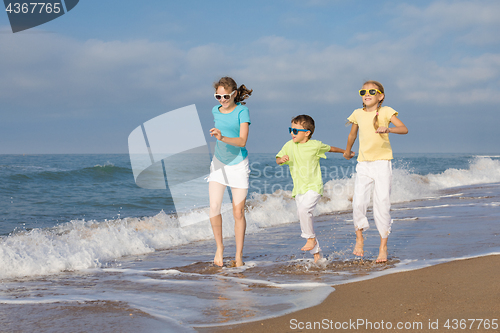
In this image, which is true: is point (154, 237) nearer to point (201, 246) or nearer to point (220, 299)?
point (201, 246)

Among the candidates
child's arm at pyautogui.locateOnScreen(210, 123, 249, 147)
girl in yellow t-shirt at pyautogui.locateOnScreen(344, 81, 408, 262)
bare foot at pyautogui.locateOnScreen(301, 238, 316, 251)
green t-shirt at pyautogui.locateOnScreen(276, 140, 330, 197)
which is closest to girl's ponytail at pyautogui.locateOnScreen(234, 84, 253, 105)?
child's arm at pyautogui.locateOnScreen(210, 123, 249, 147)

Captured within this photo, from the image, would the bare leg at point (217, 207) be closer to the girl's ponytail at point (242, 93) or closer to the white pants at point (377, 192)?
the girl's ponytail at point (242, 93)

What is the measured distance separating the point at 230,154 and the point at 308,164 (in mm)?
891

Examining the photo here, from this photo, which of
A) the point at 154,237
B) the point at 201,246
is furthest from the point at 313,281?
the point at 154,237

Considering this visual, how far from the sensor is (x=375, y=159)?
14.8 ft

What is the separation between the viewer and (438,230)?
612 cm

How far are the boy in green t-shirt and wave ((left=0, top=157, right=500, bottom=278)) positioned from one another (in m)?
2.85

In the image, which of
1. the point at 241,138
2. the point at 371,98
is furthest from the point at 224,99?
the point at 371,98

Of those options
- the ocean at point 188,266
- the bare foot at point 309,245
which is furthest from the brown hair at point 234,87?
the ocean at point 188,266

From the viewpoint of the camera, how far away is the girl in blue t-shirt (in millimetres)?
4434

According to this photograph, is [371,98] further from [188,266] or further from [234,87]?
[188,266]

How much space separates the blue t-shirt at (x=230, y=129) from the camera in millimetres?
4430

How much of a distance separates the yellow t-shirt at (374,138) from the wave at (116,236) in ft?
12.3

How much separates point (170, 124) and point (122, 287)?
110 inches
